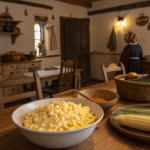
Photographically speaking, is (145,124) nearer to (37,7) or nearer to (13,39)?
(13,39)

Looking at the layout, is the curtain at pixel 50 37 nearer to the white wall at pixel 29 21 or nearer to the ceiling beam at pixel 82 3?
the white wall at pixel 29 21

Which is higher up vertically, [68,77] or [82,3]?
[82,3]

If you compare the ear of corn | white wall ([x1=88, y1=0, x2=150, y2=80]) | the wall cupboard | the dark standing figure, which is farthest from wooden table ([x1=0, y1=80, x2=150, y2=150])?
white wall ([x1=88, y1=0, x2=150, y2=80])

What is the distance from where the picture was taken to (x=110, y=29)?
5.65 metres

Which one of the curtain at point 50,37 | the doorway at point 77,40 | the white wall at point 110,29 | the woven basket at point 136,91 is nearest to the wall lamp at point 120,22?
the white wall at point 110,29

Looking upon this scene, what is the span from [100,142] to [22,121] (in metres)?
0.35

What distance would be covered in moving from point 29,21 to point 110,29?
2.60m

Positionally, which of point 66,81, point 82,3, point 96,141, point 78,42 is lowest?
point 66,81

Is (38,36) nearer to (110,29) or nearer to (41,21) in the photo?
(41,21)

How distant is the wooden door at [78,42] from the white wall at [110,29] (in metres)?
0.73

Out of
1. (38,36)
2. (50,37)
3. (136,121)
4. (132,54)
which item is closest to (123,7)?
(132,54)

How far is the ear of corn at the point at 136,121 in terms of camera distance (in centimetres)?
76

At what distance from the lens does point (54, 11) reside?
5215 millimetres

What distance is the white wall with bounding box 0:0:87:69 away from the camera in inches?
170
